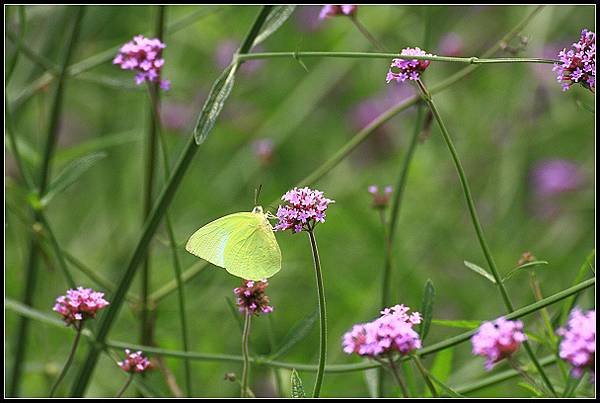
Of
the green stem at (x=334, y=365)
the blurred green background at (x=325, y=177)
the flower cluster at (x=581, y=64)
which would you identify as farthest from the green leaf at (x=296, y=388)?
the blurred green background at (x=325, y=177)

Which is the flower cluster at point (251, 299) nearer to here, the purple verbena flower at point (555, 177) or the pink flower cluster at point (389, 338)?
the pink flower cluster at point (389, 338)

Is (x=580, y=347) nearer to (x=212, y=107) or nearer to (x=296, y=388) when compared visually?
(x=296, y=388)

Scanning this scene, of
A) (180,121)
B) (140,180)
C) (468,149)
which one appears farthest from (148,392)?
(180,121)

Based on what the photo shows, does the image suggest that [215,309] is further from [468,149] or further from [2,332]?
[468,149]

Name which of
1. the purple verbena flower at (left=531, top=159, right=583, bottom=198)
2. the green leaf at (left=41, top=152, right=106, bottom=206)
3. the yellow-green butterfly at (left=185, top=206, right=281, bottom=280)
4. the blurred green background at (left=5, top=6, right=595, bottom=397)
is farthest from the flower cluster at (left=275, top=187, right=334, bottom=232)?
the purple verbena flower at (left=531, top=159, right=583, bottom=198)

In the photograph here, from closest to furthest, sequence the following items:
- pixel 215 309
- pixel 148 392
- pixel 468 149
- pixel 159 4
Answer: pixel 148 392, pixel 159 4, pixel 215 309, pixel 468 149

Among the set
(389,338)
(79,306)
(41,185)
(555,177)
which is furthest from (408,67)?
(555,177)
